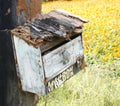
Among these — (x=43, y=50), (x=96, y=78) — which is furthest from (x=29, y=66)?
(x=96, y=78)

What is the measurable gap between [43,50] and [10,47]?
133 millimetres

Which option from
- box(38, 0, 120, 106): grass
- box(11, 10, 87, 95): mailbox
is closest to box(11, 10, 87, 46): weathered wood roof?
box(11, 10, 87, 95): mailbox

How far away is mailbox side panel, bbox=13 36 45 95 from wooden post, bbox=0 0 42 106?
3 centimetres

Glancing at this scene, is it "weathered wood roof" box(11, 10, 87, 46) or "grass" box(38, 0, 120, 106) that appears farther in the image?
"grass" box(38, 0, 120, 106)

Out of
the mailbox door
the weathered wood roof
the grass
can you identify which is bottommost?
the grass

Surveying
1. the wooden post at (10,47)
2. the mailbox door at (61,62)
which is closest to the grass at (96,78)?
the mailbox door at (61,62)

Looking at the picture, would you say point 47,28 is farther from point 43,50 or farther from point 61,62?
point 61,62

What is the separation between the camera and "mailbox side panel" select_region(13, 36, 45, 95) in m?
1.41

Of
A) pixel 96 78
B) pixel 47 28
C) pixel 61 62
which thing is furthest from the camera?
pixel 96 78

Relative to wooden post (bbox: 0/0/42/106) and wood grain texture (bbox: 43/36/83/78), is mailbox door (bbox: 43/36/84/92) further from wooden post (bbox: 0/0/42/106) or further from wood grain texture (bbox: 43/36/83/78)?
wooden post (bbox: 0/0/42/106)

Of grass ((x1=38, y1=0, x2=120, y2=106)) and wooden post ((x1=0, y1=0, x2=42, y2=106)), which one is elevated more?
wooden post ((x1=0, y1=0, x2=42, y2=106))

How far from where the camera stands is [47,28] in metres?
1.42

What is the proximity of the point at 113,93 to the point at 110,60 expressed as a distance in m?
1.77

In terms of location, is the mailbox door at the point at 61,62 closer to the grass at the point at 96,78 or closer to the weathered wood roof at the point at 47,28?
the weathered wood roof at the point at 47,28
